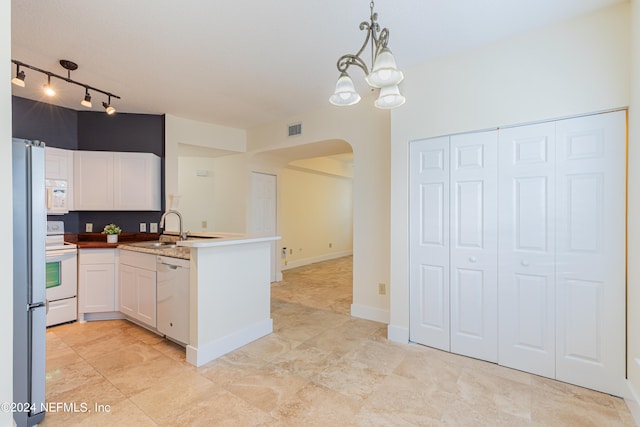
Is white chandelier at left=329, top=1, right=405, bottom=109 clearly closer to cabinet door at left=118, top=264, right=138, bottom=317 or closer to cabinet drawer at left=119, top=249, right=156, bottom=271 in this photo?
cabinet drawer at left=119, top=249, right=156, bottom=271

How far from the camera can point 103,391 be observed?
2.09 metres

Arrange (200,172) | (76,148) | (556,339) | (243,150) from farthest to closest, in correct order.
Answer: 1. (200,172)
2. (243,150)
3. (76,148)
4. (556,339)

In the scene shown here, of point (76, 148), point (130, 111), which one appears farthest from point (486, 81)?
point (76, 148)

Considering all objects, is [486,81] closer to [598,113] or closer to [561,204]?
[598,113]

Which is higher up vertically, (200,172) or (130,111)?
(130,111)

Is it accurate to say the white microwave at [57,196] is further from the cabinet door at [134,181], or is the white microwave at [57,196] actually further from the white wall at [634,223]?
the white wall at [634,223]

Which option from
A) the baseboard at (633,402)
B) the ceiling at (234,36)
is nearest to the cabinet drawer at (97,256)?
the ceiling at (234,36)

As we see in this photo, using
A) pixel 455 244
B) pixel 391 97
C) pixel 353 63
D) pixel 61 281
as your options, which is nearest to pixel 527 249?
pixel 455 244

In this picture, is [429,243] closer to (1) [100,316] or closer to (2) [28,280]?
(2) [28,280]

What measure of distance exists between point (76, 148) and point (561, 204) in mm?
5519

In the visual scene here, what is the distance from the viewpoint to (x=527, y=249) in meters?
2.36

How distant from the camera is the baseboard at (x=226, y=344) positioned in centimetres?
246

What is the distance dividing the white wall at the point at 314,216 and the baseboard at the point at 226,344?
3074 mm

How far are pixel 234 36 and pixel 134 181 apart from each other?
2633 millimetres
